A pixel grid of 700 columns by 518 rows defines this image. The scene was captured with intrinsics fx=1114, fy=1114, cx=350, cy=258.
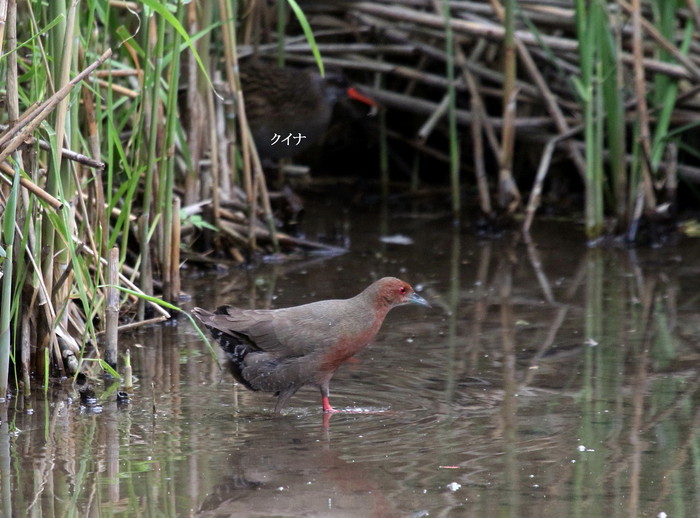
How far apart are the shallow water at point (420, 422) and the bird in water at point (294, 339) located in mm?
133

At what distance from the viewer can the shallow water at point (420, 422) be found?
3238 mm

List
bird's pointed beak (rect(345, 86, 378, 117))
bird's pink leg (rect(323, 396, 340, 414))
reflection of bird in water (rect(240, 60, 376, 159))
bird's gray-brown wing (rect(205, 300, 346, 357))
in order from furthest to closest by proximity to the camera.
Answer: bird's pointed beak (rect(345, 86, 378, 117)) → reflection of bird in water (rect(240, 60, 376, 159)) → bird's gray-brown wing (rect(205, 300, 346, 357)) → bird's pink leg (rect(323, 396, 340, 414))

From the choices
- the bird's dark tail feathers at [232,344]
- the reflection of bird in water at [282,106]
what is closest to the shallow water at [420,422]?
the bird's dark tail feathers at [232,344]

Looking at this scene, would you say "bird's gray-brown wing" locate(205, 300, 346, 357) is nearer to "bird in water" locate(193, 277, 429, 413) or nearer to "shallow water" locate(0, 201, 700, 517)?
"bird in water" locate(193, 277, 429, 413)

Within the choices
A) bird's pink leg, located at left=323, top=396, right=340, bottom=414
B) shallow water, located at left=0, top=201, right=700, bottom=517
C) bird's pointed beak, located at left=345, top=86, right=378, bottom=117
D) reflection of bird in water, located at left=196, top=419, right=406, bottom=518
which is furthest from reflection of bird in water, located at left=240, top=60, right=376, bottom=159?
reflection of bird in water, located at left=196, top=419, right=406, bottom=518

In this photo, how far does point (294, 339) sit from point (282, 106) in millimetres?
3322

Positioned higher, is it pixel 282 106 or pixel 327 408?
pixel 282 106

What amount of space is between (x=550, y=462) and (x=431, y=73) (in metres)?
5.97

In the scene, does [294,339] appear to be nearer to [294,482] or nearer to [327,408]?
[327,408]

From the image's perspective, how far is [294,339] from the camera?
4.33 m

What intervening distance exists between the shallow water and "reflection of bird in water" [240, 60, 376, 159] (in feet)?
3.76

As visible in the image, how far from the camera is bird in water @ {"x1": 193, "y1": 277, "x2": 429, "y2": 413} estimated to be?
425cm

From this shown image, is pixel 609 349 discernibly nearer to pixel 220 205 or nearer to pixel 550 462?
pixel 550 462

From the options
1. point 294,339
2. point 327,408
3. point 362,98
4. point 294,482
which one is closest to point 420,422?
point 327,408
